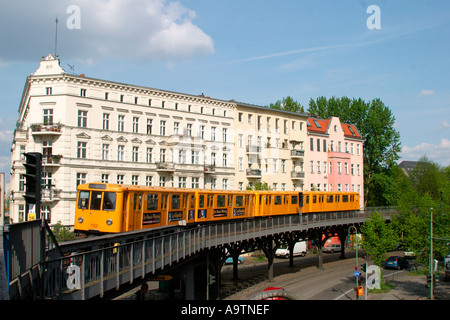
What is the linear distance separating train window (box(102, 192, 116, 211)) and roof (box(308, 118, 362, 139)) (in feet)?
154

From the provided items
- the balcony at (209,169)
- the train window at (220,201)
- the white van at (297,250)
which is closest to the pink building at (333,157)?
the white van at (297,250)

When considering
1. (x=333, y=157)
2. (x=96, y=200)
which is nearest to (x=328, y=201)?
(x=333, y=157)

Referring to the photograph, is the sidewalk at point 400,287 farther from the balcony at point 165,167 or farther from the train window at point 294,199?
the balcony at point 165,167

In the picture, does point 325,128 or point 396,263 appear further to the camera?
point 325,128

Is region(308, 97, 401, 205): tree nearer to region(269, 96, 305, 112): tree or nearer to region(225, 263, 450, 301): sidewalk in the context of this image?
region(269, 96, 305, 112): tree

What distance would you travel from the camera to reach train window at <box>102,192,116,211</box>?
23.5m

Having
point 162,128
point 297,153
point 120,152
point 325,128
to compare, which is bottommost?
point 120,152

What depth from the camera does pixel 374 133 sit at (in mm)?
78188

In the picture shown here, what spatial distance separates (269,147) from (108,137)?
75.5 ft

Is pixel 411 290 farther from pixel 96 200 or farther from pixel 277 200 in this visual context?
pixel 96 200

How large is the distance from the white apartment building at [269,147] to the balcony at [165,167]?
10347 mm

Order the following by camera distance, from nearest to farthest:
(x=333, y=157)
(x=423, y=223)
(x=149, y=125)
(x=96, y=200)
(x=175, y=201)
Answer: (x=96, y=200)
(x=175, y=201)
(x=423, y=223)
(x=149, y=125)
(x=333, y=157)

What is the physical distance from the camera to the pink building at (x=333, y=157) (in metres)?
66.4
